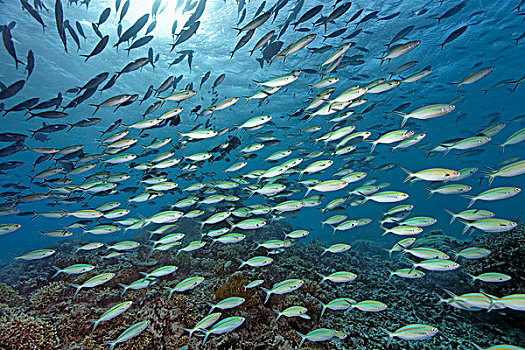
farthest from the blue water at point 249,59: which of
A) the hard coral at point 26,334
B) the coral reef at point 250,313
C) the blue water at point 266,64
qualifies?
the hard coral at point 26,334

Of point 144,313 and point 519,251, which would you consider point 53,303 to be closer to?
point 144,313

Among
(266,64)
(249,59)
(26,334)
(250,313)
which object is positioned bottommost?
(250,313)

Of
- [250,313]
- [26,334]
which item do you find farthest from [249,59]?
[26,334]

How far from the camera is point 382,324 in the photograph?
5113 mm

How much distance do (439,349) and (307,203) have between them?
166 inches

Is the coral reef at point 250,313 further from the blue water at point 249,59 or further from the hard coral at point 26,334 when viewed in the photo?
the blue water at point 249,59

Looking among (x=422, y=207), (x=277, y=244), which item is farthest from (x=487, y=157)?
(x=277, y=244)

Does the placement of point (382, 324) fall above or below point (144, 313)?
below

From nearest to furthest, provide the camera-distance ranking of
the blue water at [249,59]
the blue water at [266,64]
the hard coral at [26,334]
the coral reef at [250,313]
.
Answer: the hard coral at [26,334] → the coral reef at [250,313] → the blue water at [266,64] → the blue water at [249,59]

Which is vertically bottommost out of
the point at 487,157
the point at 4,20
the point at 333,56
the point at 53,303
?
the point at 487,157

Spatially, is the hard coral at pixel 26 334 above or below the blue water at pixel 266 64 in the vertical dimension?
below

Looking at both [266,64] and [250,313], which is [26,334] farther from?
[266,64]

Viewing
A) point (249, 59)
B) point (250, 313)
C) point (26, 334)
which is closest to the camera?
point (26, 334)

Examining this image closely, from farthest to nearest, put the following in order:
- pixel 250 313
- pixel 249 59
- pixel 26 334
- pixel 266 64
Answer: pixel 266 64
pixel 249 59
pixel 250 313
pixel 26 334
